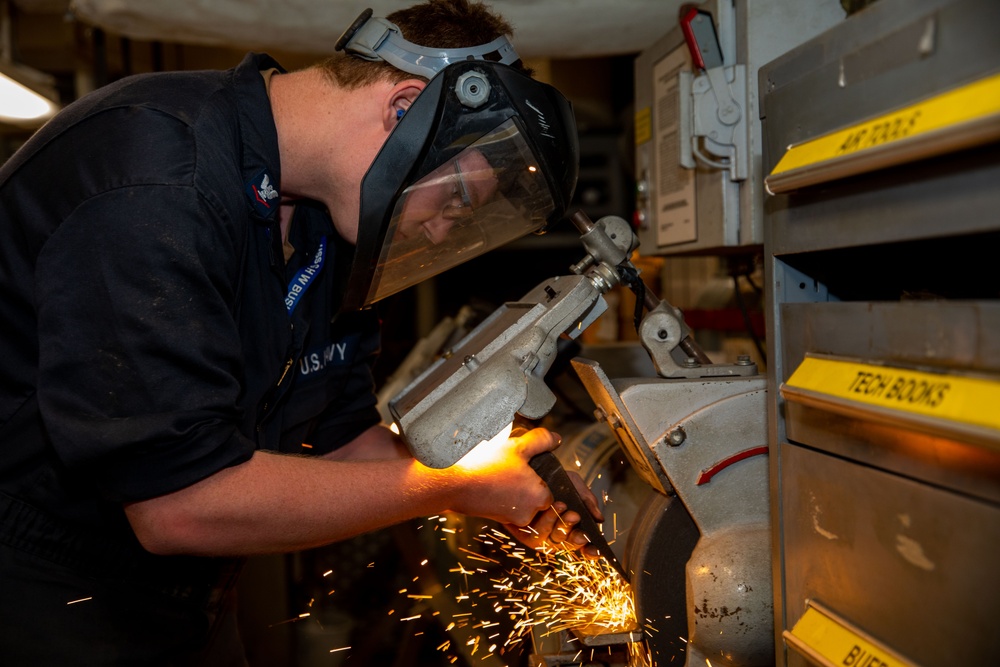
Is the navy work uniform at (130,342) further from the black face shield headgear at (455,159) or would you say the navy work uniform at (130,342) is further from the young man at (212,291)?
the black face shield headgear at (455,159)

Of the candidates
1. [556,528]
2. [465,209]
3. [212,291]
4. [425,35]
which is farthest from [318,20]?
[556,528]

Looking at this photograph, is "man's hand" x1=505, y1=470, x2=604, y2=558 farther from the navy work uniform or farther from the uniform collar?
the uniform collar

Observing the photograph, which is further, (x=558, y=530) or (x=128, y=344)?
(x=558, y=530)

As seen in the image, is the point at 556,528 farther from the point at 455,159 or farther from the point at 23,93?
the point at 23,93

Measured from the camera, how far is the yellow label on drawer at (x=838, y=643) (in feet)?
2.95

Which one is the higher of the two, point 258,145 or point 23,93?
point 23,93

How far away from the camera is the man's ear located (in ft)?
4.68

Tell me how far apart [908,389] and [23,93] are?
3235mm

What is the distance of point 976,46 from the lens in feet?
2.43

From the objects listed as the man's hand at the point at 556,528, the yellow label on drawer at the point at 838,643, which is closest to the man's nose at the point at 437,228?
the man's hand at the point at 556,528

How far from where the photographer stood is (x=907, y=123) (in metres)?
0.80

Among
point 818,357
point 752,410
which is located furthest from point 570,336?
point 818,357

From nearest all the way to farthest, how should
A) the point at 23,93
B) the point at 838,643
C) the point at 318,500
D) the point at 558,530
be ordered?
the point at 838,643
the point at 318,500
the point at 558,530
the point at 23,93

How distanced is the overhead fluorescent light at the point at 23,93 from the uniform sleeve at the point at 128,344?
6.76ft
